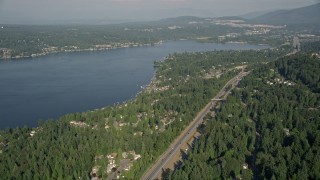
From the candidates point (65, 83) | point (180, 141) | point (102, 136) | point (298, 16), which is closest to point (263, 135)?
point (180, 141)

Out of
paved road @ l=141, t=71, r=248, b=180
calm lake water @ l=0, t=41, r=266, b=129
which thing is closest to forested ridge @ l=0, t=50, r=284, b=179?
paved road @ l=141, t=71, r=248, b=180

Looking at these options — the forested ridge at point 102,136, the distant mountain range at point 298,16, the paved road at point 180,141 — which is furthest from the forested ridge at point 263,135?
the distant mountain range at point 298,16

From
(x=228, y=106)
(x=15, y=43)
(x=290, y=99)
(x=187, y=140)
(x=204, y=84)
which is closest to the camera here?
(x=187, y=140)

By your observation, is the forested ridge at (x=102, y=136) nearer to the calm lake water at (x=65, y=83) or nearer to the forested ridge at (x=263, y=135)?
the forested ridge at (x=263, y=135)

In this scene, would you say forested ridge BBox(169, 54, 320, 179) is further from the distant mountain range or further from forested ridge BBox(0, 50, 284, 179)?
the distant mountain range

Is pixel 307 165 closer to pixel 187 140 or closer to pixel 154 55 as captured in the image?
pixel 187 140

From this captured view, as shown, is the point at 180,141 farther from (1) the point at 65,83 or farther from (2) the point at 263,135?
(1) the point at 65,83

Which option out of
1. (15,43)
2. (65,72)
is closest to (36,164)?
(65,72)

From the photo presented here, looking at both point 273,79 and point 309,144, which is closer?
point 309,144
